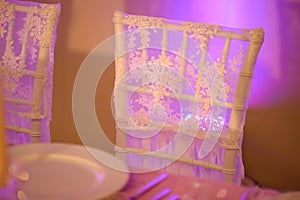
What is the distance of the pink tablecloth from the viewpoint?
113 centimetres

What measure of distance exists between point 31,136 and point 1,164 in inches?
47.2

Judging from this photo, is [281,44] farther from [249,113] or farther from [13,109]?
[13,109]

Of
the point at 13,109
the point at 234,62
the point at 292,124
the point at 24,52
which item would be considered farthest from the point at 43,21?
the point at 292,124

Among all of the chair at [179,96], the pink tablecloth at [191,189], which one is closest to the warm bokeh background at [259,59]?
the chair at [179,96]

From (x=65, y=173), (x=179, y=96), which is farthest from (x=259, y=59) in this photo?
(x=65, y=173)

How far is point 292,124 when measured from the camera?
2295 mm

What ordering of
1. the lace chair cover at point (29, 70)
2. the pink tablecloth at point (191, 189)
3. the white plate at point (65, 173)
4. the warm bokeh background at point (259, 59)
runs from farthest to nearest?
1. the warm bokeh background at point (259, 59)
2. the lace chair cover at point (29, 70)
3. the pink tablecloth at point (191, 189)
4. the white plate at point (65, 173)

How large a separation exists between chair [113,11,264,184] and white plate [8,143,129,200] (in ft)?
2.04

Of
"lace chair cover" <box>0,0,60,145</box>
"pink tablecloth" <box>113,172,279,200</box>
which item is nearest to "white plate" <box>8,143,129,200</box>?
"pink tablecloth" <box>113,172,279,200</box>

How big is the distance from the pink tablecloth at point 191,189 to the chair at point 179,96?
1.86 feet

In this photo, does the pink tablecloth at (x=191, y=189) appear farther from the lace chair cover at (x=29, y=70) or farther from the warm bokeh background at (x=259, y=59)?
the warm bokeh background at (x=259, y=59)

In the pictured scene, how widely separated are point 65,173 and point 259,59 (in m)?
1.39

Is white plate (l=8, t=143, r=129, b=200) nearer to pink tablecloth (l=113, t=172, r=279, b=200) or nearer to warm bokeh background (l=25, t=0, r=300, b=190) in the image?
pink tablecloth (l=113, t=172, r=279, b=200)

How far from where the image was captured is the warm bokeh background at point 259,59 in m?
2.23
